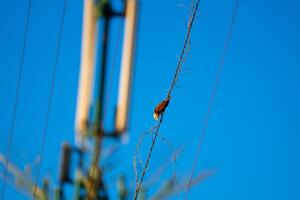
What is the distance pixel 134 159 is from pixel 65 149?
225 centimetres

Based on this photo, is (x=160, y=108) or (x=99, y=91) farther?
(x=99, y=91)

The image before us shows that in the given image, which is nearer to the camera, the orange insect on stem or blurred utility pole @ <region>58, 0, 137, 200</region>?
the orange insect on stem

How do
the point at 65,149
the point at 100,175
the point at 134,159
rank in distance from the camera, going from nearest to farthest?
the point at 134,159, the point at 100,175, the point at 65,149

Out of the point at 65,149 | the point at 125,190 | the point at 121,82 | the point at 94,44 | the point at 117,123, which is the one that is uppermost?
the point at 94,44

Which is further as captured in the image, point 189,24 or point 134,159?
point 134,159

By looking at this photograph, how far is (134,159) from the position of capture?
2973 millimetres

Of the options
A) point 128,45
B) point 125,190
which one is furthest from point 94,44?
point 125,190

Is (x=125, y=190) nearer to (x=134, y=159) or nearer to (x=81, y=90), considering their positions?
(x=81, y=90)

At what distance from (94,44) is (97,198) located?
1.35 m

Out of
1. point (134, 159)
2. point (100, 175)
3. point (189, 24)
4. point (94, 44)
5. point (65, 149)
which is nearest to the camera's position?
point (189, 24)

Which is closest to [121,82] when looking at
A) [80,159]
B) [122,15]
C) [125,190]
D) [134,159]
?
[122,15]

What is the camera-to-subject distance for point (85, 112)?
183 inches

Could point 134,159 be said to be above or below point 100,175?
above

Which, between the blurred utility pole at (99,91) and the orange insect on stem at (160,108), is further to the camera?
the blurred utility pole at (99,91)
